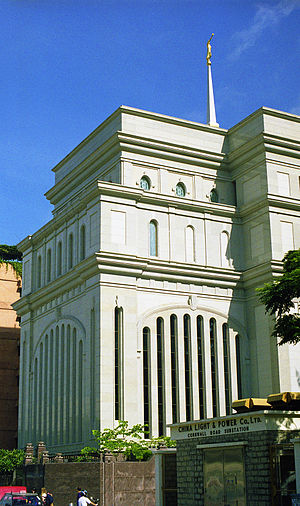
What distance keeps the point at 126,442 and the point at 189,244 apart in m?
15.1

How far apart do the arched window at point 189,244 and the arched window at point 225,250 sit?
243 centimetres

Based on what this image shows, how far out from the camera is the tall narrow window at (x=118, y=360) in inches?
1750

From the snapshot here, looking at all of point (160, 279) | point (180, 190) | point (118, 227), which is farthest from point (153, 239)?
point (180, 190)

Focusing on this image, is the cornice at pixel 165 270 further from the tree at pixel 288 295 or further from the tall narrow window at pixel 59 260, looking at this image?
the tree at pixel 288 295

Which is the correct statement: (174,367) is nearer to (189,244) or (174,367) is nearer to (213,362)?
(213,362)

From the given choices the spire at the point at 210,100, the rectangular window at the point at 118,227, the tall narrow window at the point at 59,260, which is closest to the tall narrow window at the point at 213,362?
the rectangular window at the point at 118,227

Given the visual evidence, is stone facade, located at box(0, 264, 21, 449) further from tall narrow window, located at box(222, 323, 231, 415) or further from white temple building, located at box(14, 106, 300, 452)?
tall narrow window, located at box(222, 323, 231, 415)

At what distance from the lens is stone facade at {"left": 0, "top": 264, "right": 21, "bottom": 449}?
7519cm

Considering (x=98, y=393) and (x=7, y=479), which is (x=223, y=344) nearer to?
(x=98, y=393)

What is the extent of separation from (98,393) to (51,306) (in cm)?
1167

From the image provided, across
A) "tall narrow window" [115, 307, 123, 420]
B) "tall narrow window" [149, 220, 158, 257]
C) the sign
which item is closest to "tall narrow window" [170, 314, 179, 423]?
"tall narrow window" [115, 307, 123, 420]

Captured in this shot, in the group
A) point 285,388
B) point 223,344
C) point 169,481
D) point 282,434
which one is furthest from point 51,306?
point 282,434

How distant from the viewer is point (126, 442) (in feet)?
138

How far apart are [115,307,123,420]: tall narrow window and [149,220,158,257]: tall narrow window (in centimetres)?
533
